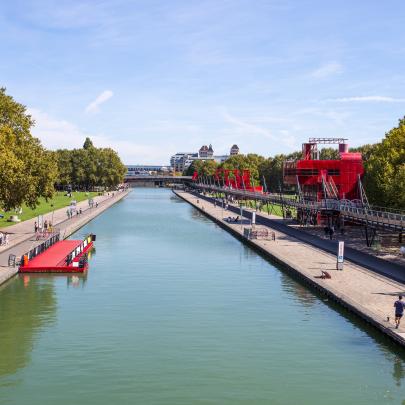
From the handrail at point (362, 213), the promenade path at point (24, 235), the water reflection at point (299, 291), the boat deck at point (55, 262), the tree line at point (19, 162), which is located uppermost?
the tree line at point (19, 162)

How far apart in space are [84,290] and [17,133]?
3632 cm

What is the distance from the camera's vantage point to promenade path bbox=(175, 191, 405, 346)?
2955cm

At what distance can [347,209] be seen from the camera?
216 feet

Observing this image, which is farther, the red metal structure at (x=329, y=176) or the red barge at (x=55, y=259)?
the red metal structure at (x=329, y=176)

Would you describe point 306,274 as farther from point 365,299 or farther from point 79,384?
point 79,384

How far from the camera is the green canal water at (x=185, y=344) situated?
856 inches

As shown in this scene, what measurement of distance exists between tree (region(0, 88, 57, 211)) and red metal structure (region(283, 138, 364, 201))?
3419 centimetres

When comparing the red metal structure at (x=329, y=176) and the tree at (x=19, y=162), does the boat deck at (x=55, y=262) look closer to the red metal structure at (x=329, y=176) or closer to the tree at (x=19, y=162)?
the tree at (x=19, y=162)

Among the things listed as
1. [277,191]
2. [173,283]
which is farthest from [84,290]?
[277,191]

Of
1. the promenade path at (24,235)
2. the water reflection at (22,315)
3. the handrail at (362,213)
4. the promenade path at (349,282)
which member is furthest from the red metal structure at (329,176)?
the water reflection at (22,315)

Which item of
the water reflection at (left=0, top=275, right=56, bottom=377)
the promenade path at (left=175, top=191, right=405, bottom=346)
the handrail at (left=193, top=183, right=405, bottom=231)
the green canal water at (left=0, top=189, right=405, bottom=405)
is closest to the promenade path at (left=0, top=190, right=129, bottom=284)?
the water reflection at (left=0, top=275, right=56, bottom=377)

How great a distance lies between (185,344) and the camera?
2722 cm

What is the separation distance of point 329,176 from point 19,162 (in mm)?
43666

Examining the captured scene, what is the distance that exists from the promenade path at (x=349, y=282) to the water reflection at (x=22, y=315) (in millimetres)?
16072
